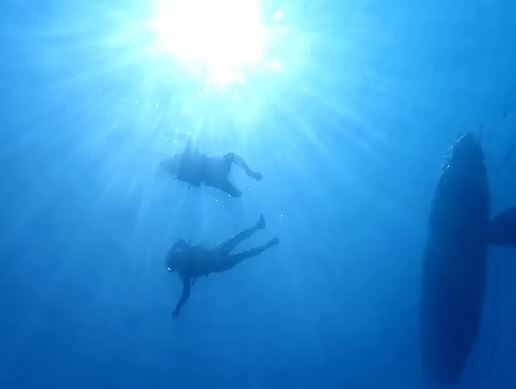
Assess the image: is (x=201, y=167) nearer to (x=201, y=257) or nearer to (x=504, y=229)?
(x=201, y=257)

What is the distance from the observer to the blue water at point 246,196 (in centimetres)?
1523

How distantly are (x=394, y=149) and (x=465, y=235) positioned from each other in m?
8.70

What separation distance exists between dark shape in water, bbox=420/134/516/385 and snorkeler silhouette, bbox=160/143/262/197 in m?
3.57

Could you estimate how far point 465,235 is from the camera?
9.12m

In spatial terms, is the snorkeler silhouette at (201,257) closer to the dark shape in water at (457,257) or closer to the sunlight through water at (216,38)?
the dark shape in water at (457,257)

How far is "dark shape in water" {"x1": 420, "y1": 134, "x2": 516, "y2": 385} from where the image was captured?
8.95 meters

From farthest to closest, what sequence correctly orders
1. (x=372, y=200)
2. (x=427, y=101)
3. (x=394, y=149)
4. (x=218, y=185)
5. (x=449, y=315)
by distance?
(x=372, y=200) < (x=394, y=149) < (x=427, y=101) < (x=449, y=315) < (x=218, y=185)

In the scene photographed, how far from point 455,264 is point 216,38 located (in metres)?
9.01

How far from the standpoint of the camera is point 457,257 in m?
9.36

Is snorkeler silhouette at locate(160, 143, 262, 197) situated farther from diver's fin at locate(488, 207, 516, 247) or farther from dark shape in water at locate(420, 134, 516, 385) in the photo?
diver's fin at locate(488, 207, 516, 247)

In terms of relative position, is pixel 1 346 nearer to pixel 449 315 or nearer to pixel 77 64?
pixel 77 64

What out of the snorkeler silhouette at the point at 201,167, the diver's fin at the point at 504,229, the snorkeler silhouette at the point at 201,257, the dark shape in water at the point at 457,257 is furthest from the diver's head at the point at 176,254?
the diver's fin at the point at 504,229

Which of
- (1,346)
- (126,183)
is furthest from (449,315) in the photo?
(1,346)

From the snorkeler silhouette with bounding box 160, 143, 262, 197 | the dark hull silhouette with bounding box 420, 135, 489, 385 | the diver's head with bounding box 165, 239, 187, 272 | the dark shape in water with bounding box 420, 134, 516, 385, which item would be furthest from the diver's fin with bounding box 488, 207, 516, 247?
the diver's head with bounding box 165, 239, 187, 272
